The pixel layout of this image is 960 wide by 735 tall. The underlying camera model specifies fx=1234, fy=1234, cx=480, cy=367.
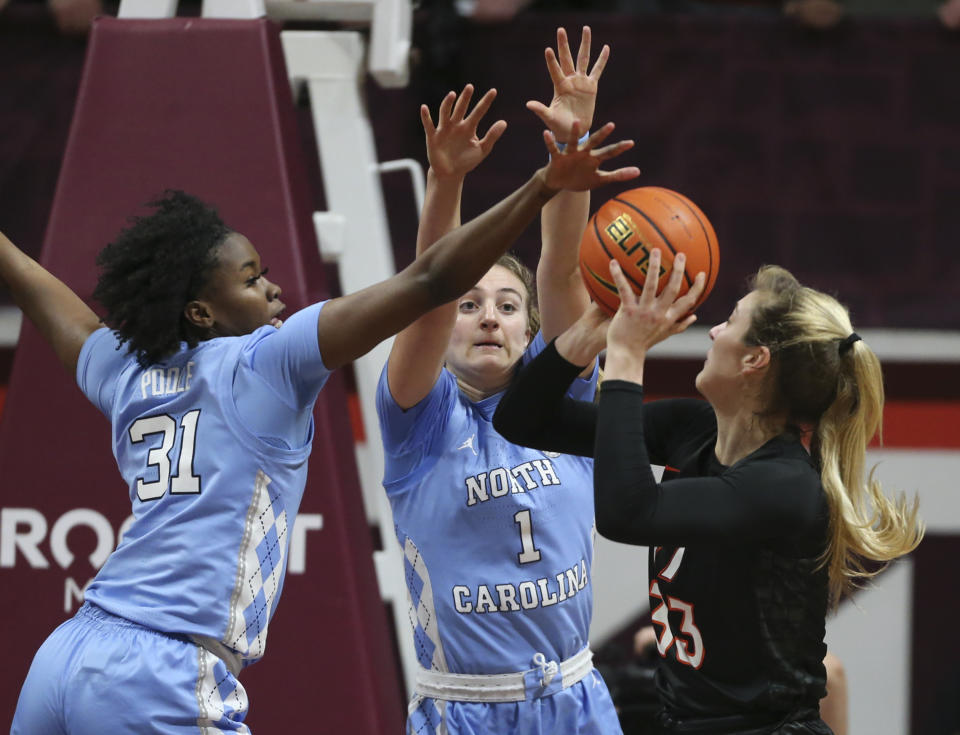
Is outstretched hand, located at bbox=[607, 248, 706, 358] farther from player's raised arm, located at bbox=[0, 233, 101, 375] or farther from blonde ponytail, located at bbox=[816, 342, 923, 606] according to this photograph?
player's raised arm, located at bbox=[0, 233, 101, 375]

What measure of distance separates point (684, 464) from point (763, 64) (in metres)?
2.86

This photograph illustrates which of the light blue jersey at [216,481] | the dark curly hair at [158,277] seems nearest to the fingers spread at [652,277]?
the light blue jersey at [216,481]

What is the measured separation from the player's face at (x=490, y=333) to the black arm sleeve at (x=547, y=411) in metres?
0.37

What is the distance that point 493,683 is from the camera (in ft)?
8.91

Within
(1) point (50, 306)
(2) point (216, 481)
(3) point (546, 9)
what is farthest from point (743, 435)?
(3) point (546, 9)

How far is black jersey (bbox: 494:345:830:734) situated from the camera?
2.14m

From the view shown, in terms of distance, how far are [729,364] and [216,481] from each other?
983mm

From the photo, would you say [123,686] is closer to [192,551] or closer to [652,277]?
[192,551]

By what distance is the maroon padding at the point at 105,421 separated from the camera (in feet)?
10.7

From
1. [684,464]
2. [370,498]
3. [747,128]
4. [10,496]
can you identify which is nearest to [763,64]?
[747,128]

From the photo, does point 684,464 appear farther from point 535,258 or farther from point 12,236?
point 12,236

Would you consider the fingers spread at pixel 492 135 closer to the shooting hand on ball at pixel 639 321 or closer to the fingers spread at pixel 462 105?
the fingers spread at pixel 462 105

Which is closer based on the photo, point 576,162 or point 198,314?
point 576,162

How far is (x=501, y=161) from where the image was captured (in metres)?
4.88
